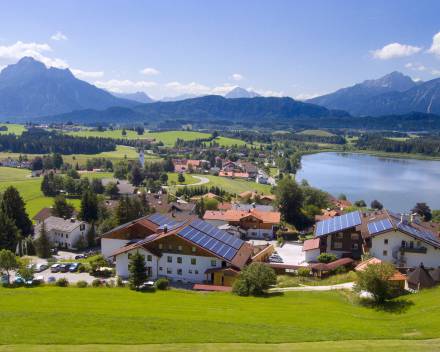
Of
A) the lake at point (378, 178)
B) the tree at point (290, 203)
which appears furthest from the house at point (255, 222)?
the lake at point (378, 178)

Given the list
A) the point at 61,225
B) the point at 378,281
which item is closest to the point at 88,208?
the point at 61,225

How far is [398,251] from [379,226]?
2.36 m

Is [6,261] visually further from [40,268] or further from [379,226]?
[379,226]

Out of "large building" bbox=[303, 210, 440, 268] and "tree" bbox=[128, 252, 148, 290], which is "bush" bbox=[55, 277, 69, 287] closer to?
"tree" bbox=[128, 252, 148, 290]

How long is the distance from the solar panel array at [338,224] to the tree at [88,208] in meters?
26.4

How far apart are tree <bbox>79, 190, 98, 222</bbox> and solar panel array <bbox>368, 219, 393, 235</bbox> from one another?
31314 millimetres

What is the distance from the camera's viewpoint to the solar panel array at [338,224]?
117 feet

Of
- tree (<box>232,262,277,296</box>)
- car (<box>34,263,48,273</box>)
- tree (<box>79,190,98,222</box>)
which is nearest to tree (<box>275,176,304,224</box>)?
tree (<box>79,190,98,222</box>)

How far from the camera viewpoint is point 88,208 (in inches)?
2053

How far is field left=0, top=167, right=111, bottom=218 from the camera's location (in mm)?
70000

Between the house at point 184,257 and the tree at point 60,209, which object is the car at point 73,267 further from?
the tree at point 60,209

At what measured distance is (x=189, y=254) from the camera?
3088 cm

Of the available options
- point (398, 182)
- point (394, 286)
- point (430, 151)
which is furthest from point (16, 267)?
point (430, 151)

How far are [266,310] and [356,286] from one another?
5.13m
